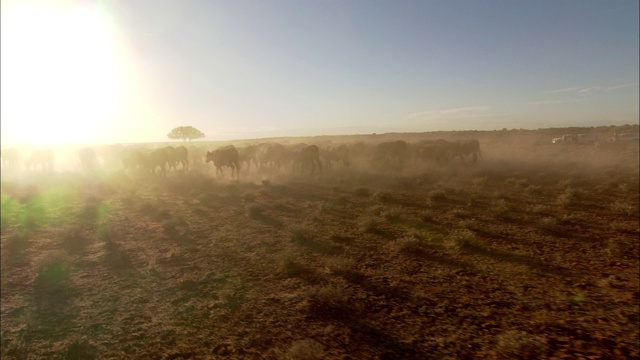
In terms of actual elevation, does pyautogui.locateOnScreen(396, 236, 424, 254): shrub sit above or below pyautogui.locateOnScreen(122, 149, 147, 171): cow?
below

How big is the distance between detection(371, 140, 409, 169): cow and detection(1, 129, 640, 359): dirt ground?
53.1 ft

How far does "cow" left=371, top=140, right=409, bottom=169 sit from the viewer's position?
32.2 m

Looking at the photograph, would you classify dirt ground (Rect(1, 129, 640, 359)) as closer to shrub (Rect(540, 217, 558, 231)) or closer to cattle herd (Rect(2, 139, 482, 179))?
shrub (Rect(540, 217, 558, 231))

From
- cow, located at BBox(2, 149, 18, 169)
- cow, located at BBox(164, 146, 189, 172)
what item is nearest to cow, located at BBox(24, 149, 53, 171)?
cow, located at BBox(2, 149, 18, 169)

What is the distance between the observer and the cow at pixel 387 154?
3219 centimetres

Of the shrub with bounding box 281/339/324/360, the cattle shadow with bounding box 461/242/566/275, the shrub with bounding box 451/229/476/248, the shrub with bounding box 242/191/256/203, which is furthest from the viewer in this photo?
the shrub with bounding box 242/191/256/203

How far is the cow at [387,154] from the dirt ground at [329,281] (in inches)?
637

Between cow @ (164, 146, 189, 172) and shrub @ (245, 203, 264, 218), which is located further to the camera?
cow @ (164, 146, 189, 172)

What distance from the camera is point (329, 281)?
24.5ft

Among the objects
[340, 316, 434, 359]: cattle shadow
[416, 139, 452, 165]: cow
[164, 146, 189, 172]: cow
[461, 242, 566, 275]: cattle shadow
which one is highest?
[164, 146, 189, 172]: cow

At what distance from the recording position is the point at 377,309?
20.4ft

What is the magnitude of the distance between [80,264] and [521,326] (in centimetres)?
1089

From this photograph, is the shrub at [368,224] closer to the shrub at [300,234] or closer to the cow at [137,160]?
the shrub at [300,234]

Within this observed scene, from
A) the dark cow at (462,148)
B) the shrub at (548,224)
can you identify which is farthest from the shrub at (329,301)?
the dark cow at (462,148)
